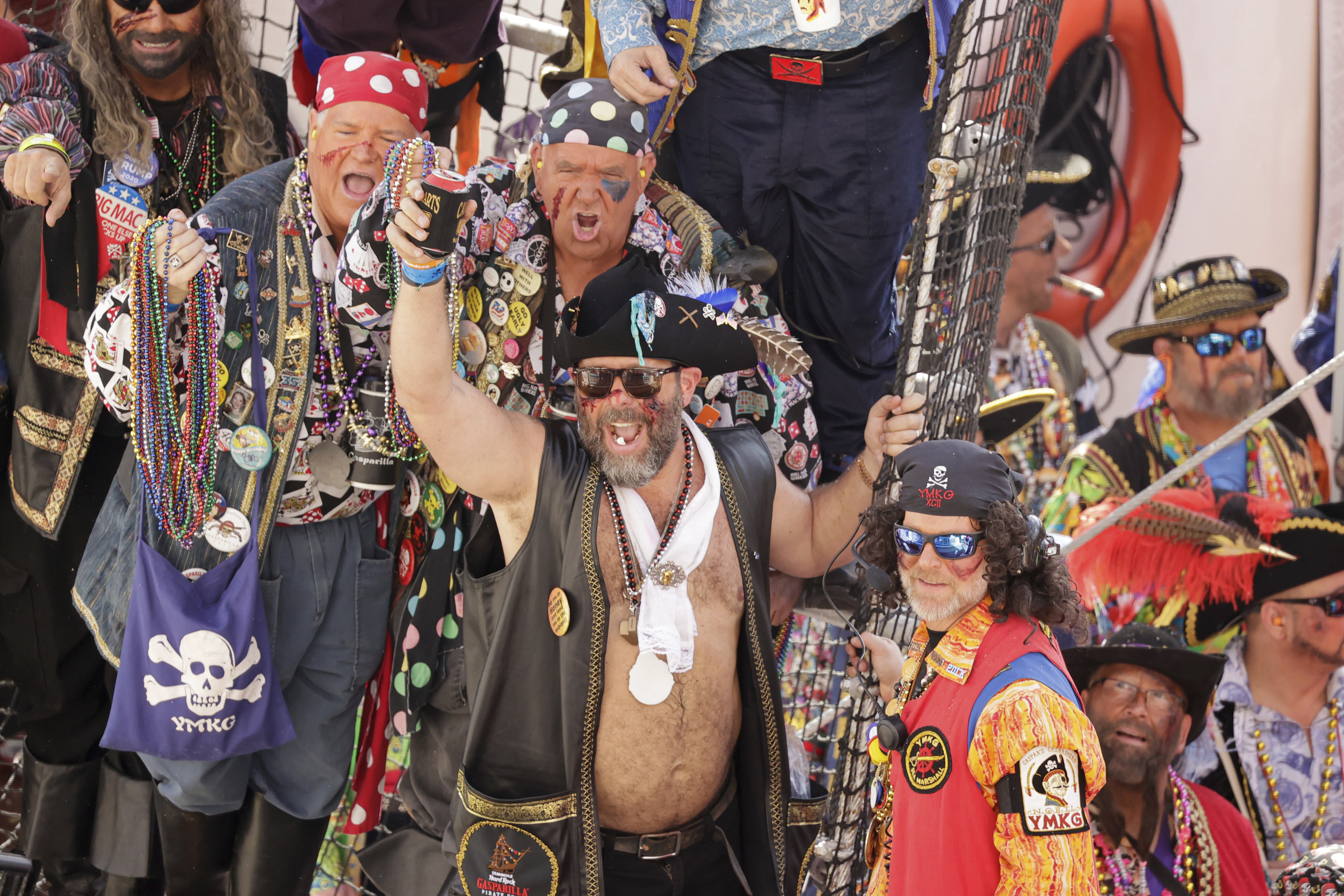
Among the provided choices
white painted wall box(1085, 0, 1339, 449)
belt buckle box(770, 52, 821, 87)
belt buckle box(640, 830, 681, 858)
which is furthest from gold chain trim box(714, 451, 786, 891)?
white painted wall box(1085, 0, 1339, 449)

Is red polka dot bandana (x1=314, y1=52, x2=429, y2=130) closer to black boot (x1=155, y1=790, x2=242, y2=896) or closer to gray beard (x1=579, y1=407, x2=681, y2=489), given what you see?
gray beard (x1=579, y1=407, x2=681, y2=489)

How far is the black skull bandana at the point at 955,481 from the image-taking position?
7.90ft

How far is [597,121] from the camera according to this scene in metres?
3.10

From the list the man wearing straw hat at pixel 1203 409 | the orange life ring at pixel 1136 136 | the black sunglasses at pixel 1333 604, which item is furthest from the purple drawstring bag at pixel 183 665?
the orange life ring at pixel 1136 136

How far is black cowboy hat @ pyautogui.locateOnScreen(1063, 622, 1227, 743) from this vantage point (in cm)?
341

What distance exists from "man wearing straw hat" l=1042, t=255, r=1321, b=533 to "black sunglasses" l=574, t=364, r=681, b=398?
260 centimetres

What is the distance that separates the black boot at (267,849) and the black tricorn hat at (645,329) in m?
1.45

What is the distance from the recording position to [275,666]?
10.5 feet

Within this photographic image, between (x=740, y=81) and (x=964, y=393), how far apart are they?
0.99 meters

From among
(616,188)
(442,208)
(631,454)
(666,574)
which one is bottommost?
(666,574)

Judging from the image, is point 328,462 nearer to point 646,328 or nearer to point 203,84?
point 646,328

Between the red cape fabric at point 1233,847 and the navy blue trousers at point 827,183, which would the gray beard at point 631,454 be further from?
the red cape fabric at point 1233,847

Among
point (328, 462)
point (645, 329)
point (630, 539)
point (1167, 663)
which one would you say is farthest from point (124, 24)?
point (1167, 663)

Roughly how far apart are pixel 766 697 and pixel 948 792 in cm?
62
